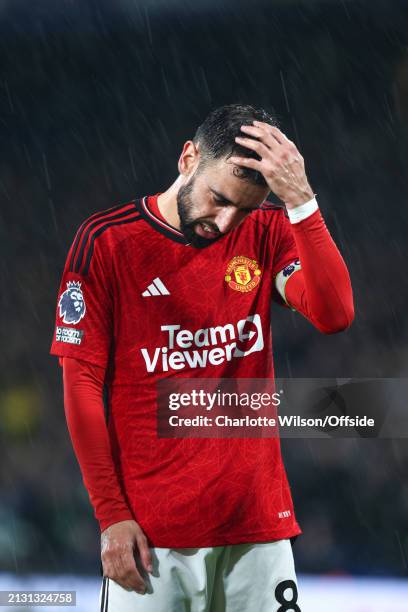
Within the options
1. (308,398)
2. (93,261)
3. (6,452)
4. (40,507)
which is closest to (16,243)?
(6,452)

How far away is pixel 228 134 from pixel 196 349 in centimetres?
45

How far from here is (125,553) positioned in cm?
160

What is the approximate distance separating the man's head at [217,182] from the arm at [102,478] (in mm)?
382

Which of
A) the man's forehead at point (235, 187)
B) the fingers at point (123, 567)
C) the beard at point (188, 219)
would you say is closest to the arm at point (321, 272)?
the man's forehead at point (235, 187)

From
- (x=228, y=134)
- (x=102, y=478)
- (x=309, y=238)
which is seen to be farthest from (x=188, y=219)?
(x=102, y=478)

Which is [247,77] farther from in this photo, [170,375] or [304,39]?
[170,375]

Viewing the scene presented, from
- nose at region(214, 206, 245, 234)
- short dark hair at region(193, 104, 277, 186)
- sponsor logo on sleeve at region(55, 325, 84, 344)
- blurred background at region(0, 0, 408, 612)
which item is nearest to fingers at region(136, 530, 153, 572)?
sponsor logo on sleeve at region(55, 325, 84, 344)

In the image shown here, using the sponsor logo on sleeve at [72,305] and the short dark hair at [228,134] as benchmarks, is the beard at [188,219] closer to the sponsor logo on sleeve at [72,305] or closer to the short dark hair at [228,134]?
the short dark hair at [228,134]

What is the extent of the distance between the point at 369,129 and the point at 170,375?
4.12 meters

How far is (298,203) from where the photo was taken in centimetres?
158

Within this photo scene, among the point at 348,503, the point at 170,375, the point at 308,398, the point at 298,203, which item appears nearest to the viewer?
the point at 298,203

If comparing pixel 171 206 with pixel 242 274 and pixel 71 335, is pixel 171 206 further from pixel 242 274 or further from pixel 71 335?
pixel 71 335

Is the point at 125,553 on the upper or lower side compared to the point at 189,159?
lower

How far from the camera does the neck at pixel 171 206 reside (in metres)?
1.79
